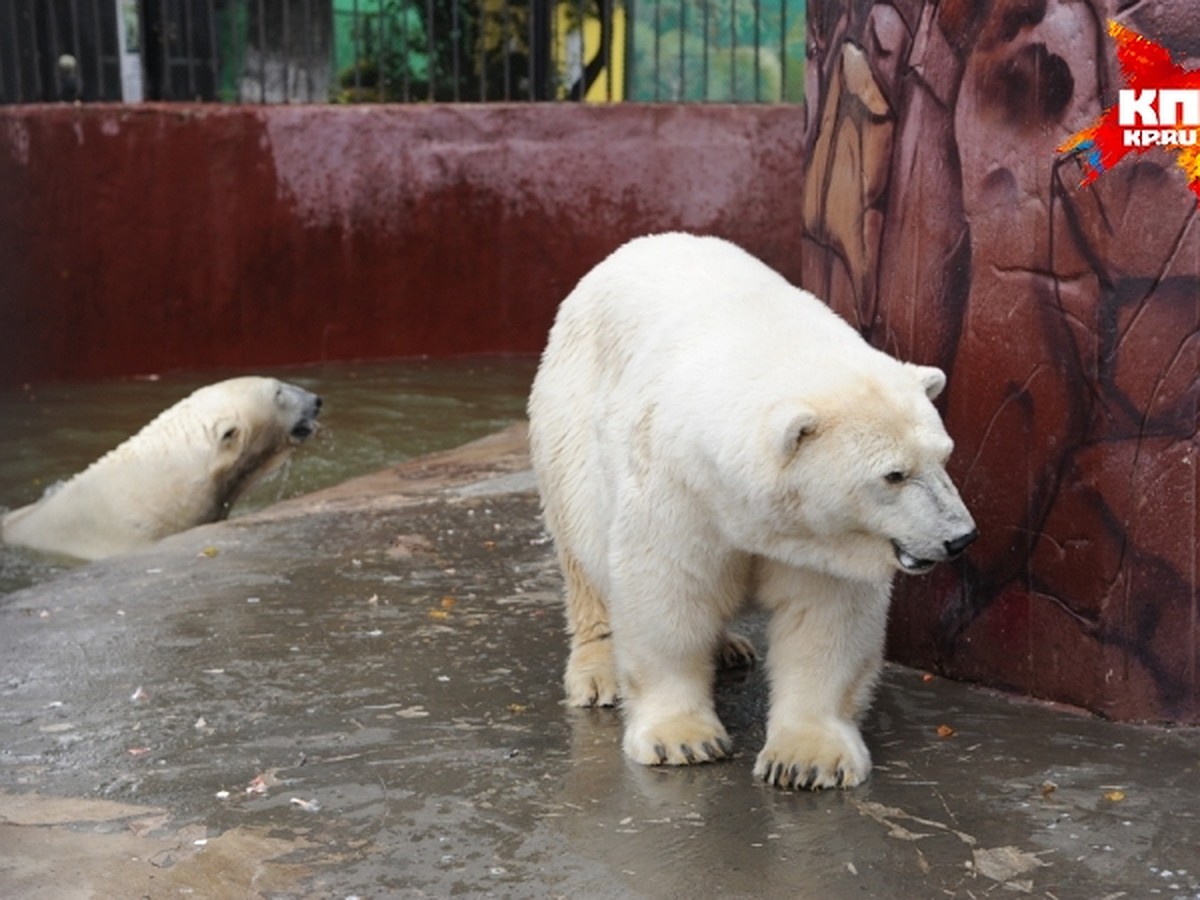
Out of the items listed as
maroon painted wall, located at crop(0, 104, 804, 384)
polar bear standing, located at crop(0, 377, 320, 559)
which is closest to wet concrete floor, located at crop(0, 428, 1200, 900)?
polar bear standing, located at crop(0, 377, 320, 559)

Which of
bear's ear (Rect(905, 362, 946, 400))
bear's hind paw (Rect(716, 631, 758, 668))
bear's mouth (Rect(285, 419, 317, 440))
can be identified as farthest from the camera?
bear's mouth (Rect(285, 419, 317, 440))

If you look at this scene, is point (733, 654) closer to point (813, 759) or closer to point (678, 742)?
point (678, 742)

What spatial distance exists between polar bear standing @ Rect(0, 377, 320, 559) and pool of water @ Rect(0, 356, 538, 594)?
0.35 m

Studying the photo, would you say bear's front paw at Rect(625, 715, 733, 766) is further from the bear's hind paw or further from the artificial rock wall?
the artificial rock wall

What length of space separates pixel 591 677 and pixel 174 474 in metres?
3.56

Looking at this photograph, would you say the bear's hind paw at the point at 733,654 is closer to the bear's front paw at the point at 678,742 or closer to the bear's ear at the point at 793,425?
the bear's front paw at the point at 678,742

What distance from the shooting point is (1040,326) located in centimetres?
376

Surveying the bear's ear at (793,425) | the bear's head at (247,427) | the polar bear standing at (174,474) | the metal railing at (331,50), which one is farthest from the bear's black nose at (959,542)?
the metal railing at (331,50)

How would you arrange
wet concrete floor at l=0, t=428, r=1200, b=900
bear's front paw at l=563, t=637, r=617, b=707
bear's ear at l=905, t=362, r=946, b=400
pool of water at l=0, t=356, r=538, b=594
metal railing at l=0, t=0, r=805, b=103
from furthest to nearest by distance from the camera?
metal railing at l=0, t=0, r=805, b=103
pool of water at l=0, t=356, r=538, b=594
bear's front paw at l=563, t=637, r=617, b=707
bear's ear at l=905, t=362, r=946, b=400
wet concrete floor at l=0, t=428, r=1200, b=900

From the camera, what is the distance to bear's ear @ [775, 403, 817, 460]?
3.09 meters

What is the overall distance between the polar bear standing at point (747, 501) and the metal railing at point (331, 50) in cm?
633

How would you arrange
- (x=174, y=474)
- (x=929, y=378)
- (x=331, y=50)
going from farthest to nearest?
(x=331, y=50) < (x=174, y=474) < (x=929, y=378)

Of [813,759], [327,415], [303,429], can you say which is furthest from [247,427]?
[813,759]

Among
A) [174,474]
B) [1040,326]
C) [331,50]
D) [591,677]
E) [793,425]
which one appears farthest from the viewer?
[331,50]
